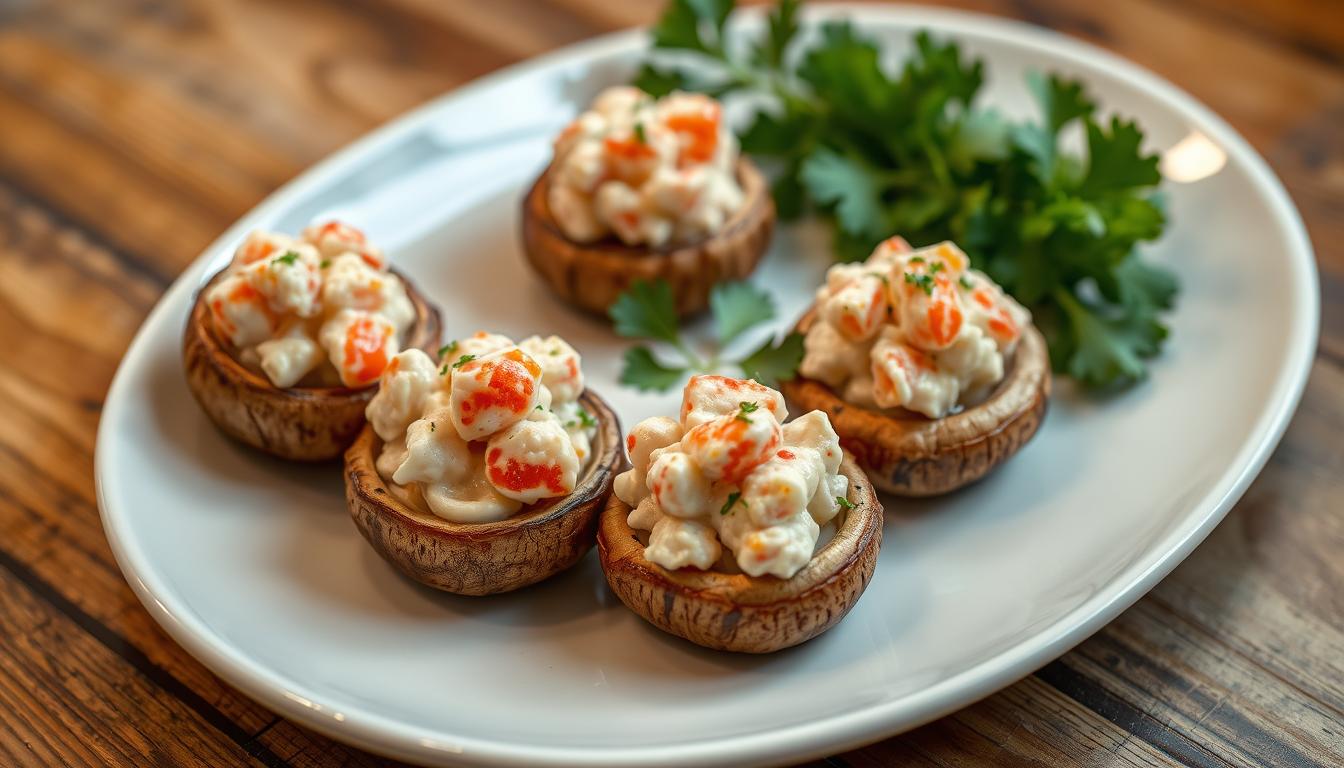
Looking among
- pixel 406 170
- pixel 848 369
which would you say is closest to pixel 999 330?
pixel 848 369

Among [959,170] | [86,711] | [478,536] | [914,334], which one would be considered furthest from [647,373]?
[86,711]

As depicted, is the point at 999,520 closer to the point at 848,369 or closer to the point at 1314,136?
the point at 848,369

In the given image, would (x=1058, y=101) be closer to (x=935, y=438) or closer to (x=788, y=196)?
(x=788, y=196)

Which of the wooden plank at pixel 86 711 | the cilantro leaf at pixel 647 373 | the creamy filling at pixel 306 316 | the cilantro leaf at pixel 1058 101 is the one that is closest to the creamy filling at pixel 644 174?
the cilantro leaf at pixel 647 373

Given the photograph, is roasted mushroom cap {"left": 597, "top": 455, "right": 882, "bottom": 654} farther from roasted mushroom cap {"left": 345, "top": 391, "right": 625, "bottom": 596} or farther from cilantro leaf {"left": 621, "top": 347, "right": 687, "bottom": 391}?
cilantro leaf {"left": 621, "top": 347, "right": 687, "bottom": 391}

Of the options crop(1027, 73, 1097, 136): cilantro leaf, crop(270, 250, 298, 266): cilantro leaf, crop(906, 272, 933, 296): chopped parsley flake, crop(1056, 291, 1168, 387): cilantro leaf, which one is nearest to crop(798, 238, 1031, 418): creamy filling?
crop(906, 272, 933, 296): chopped parsley flake

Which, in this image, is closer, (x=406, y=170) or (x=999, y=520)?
(x=999, y=520)
